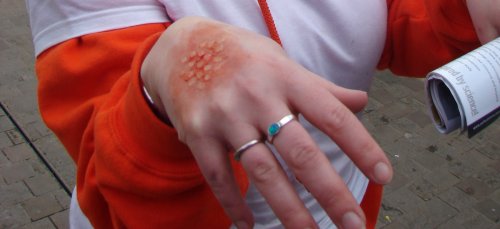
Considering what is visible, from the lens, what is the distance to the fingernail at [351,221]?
1.77ft

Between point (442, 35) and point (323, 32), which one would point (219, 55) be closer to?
point (323, 32)

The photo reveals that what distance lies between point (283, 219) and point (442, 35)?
23.3 inches

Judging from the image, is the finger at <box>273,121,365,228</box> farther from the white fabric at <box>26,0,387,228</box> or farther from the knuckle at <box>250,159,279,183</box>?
the white fabric at <box>26,0,387,228</box>

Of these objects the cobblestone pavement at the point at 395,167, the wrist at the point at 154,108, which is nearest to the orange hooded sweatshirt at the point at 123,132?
the wrist at the point at 154,108

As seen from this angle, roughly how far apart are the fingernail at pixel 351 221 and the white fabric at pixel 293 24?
0.36 meters

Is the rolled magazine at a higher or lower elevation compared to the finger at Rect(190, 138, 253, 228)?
lower

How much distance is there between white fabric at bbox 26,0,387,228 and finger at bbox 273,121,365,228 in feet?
1.18

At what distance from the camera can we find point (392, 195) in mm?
2594

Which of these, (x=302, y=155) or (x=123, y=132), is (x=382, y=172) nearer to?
(x=302, y=155)

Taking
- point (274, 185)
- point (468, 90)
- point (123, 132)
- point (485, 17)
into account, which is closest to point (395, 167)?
point (485, 17)

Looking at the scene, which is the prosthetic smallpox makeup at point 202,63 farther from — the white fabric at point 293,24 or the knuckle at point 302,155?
the white fabric at point 293,24

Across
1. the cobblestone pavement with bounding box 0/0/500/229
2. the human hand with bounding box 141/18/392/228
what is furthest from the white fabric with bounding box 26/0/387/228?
the cobblestone pavement with bounding box 0/0/500/229

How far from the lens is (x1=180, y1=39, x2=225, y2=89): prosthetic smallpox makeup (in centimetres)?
60

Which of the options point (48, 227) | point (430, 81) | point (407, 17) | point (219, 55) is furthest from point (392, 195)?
point (219, 55)
